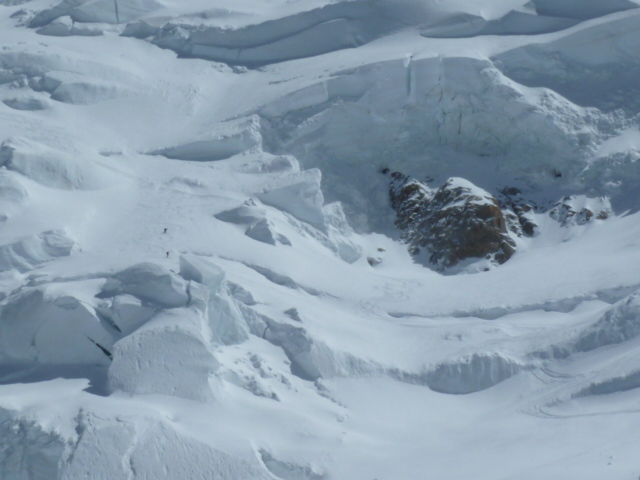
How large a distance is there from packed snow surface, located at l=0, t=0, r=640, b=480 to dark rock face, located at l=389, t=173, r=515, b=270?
351mm

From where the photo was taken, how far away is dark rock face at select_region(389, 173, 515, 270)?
2231 centimetres

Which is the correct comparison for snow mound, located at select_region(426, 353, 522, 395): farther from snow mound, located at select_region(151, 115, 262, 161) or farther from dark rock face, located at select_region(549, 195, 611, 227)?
snow mound, located at select_region(151, 115, 262, 161)

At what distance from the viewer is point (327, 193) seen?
77.8ft

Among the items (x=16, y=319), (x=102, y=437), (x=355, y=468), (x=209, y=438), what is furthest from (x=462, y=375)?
(x=16, y=319)

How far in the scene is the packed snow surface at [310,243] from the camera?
14719mm

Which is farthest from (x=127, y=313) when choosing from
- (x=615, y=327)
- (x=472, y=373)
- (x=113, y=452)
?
(x=615, y=327)

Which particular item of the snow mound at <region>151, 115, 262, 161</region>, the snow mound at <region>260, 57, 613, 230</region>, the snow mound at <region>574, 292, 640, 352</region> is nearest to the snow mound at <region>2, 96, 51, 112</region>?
the snow mound at <region>151, 115, 262, 161</region>

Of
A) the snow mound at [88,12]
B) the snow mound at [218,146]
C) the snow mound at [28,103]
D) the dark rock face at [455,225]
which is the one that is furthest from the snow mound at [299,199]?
the snow mound at [88,12]

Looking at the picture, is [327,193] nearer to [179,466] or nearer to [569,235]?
[569,235]

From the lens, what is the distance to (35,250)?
18.6m

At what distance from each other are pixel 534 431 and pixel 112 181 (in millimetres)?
11409

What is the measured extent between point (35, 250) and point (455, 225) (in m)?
9.82

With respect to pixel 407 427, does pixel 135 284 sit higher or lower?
higher

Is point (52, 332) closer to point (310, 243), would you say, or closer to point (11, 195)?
point (11, 195)
